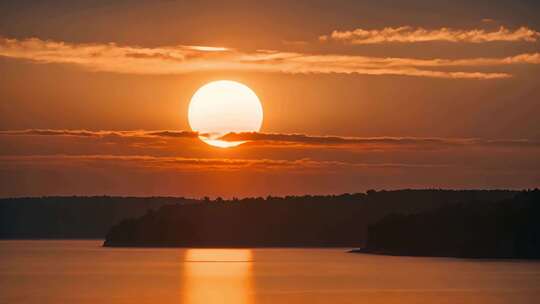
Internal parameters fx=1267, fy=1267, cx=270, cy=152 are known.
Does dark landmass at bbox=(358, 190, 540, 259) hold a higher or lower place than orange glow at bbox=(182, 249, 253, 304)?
higher

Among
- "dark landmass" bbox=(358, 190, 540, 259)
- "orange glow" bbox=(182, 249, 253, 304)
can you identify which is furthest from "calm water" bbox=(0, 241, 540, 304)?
"dark landmass" bbox=(358, 190, 540, 259)

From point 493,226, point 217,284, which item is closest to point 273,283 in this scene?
point 217,284

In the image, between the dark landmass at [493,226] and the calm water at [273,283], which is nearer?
the calm water at [273,283]

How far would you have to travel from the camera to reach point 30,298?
110438 millimetres

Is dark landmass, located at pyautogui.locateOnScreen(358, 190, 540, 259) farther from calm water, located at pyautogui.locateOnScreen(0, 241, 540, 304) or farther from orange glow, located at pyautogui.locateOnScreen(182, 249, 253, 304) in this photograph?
orange glow, located at pyautogui.locateOnScreen(182, 249, 253, 304)

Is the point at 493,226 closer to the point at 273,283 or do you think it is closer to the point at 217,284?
the point at 273,283

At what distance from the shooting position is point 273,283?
136625mm

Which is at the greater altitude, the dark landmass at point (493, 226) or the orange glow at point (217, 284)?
the dark landmass at point (493, 226)

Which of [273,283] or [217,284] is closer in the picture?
[217,284]

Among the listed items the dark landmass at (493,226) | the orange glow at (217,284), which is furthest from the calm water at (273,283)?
the dark landmass at (493,226)

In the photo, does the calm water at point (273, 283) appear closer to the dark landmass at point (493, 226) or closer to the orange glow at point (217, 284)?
the orange glow at point (217, 284)

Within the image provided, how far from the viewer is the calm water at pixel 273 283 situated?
110 metres

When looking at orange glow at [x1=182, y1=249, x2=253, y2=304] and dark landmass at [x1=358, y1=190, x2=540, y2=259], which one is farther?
dark landmass at [x1=358, y1=190, x2=540, y2=259]

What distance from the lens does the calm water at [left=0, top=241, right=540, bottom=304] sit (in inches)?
4345
